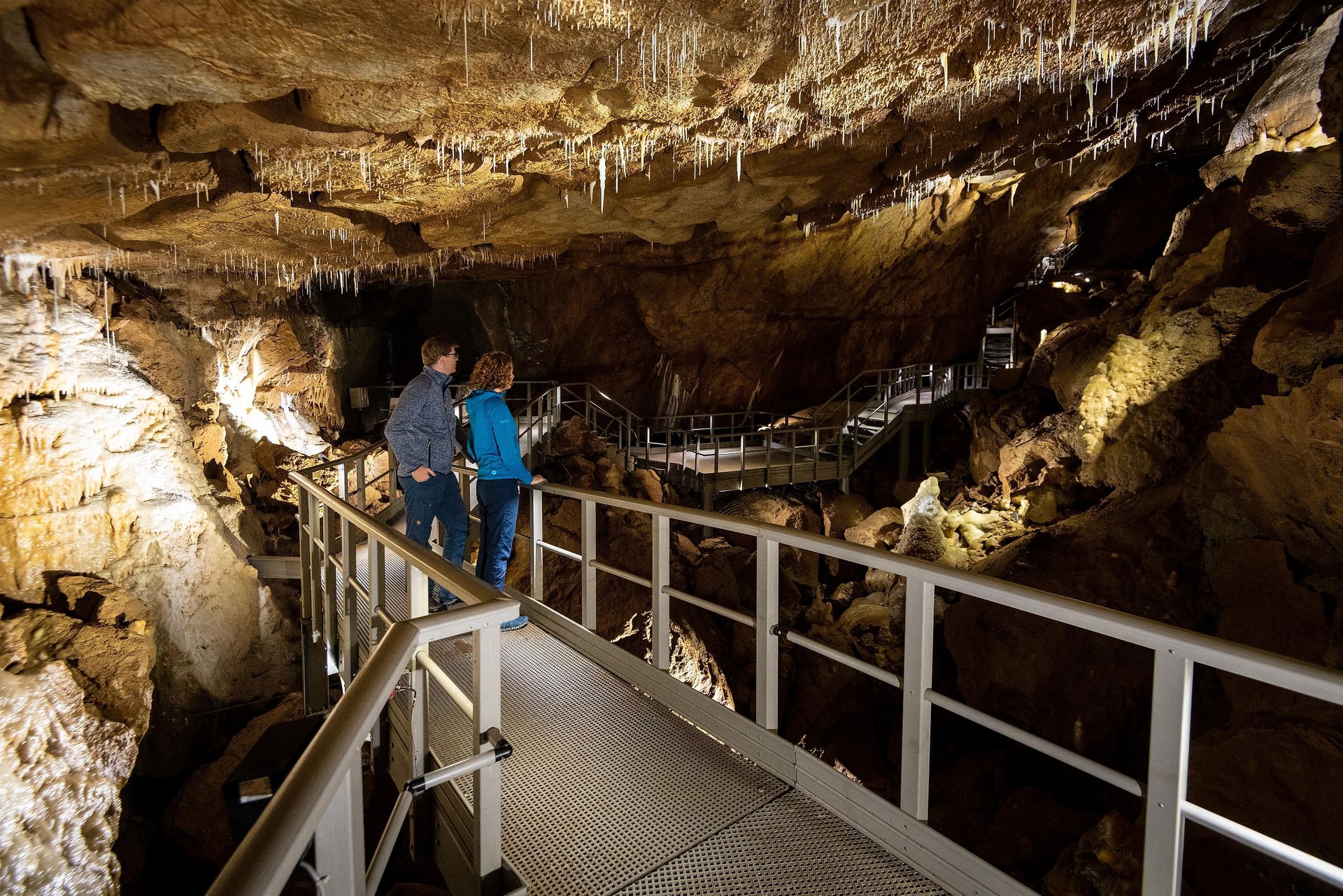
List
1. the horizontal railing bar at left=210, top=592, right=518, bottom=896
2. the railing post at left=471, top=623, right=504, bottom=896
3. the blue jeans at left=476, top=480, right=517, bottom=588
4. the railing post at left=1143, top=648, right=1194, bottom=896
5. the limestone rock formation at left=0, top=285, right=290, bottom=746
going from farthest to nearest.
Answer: the limestone rock formation at left=0, top=285, right=290, bottom=746, the blue jeans at left=476, top=480, right=517, bottom=588, the railing post at left=471, top=623, right=504, bottom=896, the railing post at left=1143, top=648, right=1194, bottom=896, the horizontal railing bar at left=210, top=592, right=518, bottom=896

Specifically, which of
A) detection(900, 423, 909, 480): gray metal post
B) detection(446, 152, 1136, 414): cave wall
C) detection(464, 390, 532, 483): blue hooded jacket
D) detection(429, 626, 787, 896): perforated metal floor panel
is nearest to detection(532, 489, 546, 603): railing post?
detection(464, 390, 532, 483): blue hooded jacket

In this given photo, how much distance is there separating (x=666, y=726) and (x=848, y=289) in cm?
1425

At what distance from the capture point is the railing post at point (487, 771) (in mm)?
1936

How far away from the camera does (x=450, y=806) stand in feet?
8.21

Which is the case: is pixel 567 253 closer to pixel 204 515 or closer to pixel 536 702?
pixel 204 515

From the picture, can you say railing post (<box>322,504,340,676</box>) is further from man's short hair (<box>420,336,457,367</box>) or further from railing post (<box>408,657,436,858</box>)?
railing post (<box>408,657,436,858</box>)

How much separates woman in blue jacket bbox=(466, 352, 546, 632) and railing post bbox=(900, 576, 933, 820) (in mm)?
2595

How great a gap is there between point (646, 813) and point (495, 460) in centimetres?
240

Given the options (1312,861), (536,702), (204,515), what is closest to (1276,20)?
(1312,861)

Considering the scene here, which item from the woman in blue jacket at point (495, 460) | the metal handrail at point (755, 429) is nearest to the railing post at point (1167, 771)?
the woman in blue jacket at point (495, 460)

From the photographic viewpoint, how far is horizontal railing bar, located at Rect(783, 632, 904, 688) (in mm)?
2346

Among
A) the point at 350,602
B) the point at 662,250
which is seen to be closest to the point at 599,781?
the point at 350,602

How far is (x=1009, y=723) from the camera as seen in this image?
8.40 ft

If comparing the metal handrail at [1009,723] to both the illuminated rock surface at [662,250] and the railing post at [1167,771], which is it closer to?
the railing post at [1167,771]
